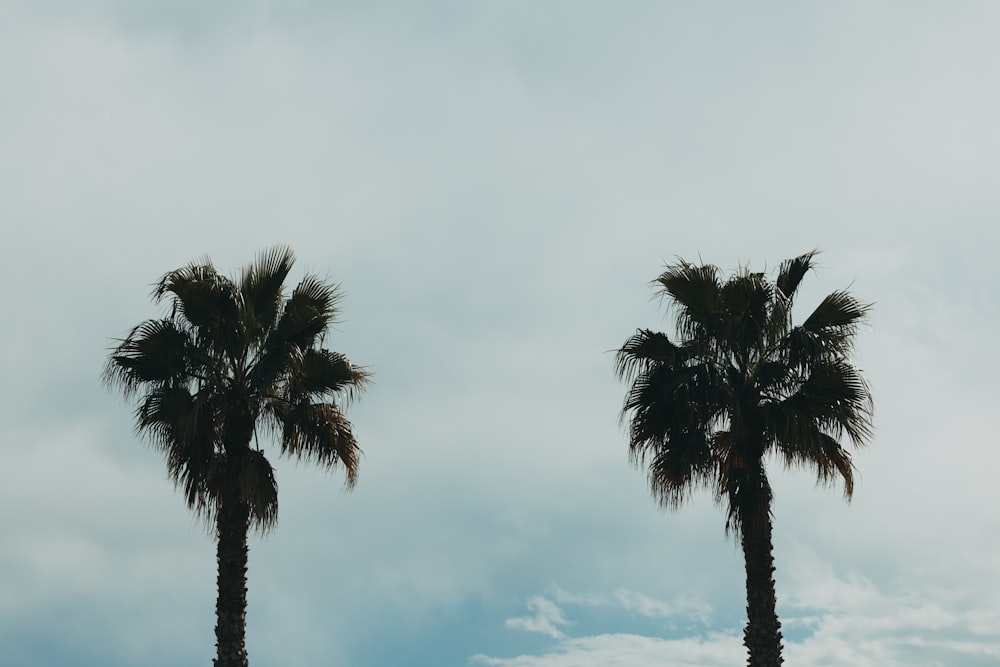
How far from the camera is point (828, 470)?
26234mm

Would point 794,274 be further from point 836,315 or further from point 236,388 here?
point 236,388

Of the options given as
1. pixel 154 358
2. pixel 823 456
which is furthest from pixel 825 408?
pixel 154 358

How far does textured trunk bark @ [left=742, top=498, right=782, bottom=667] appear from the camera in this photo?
25.4 meters

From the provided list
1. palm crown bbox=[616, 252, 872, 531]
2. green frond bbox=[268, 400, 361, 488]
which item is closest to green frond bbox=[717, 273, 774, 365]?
palm crown bbox=[616, 252, 872, 531]

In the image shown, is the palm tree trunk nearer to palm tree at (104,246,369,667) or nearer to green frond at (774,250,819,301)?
palm tree at (104,246,369,667)

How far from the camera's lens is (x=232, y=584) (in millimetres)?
26141

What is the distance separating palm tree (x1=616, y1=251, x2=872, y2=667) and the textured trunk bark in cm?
2

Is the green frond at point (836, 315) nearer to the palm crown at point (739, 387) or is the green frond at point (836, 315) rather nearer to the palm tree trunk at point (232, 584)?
the palm crown at point (739, 387)

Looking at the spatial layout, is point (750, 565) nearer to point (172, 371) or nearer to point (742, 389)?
point (742, 389)

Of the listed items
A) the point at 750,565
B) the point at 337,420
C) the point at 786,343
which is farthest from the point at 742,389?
the point at 337,420

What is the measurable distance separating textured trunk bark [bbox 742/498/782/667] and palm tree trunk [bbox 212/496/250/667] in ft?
29.6

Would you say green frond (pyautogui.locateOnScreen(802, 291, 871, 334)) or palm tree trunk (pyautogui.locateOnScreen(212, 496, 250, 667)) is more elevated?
green frond (pyautogui.locateOnScreen(802, 291, 871, 334))

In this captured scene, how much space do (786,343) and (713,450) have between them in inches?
96.5

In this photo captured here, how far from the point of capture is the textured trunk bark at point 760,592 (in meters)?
25.4
